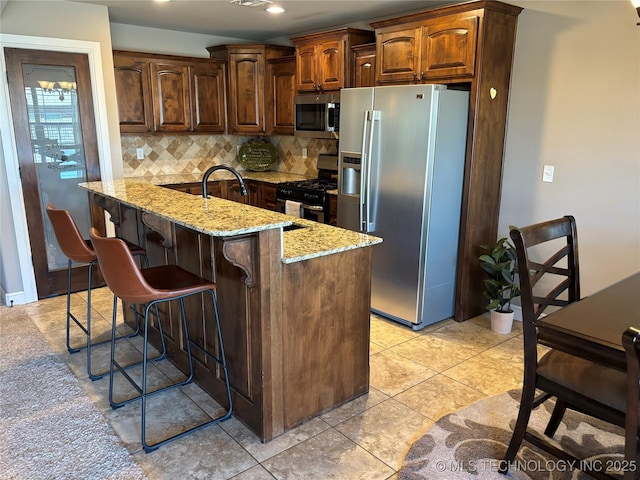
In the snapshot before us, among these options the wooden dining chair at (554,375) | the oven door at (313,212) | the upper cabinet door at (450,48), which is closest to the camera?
the wooden dining chair at (554,375)

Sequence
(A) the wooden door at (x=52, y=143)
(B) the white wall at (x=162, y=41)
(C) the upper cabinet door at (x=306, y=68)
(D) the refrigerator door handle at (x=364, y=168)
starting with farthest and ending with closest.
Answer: (B) the white wall at (x=162, y=41)
(C) the upper cabinet door at (x=306, y=68)
(A) the wooden door at (x=52, y=143)
(D) the refrigerator door handle at (x=364, y=168)

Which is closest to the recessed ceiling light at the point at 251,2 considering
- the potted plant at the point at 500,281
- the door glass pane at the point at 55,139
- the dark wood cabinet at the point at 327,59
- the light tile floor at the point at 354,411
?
the dark wood cabinet at the point at 327,59

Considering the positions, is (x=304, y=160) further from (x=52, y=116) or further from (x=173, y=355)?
(x=173, y=355)

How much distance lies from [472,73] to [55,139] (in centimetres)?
343

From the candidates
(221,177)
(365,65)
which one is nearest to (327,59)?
(365,65)

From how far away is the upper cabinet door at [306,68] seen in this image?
4492 mm

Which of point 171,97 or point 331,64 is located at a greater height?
point 331,64

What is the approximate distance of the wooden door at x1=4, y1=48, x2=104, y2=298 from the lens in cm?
381

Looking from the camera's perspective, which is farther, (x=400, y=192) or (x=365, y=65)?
(x=365, y=65)

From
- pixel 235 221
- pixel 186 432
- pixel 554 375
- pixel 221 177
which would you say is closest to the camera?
pixel 554 375

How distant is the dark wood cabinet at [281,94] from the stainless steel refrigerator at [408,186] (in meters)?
1.44

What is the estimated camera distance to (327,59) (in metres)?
4.33

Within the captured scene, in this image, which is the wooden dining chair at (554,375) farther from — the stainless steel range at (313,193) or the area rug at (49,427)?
the stainless steel range at (313,193)

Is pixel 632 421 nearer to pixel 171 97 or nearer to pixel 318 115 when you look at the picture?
pixel 318 115
